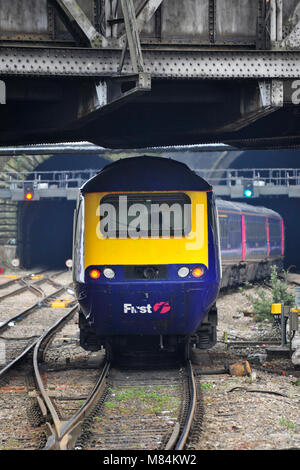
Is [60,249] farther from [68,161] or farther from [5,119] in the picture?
[5,119]

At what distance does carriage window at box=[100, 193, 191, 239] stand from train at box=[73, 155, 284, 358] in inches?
0.6

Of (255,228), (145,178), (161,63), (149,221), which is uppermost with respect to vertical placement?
(161,63)

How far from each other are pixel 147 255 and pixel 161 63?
2.71m

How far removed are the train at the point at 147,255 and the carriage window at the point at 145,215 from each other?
0.05 feet

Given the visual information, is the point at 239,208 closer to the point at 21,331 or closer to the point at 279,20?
the point at 21,331

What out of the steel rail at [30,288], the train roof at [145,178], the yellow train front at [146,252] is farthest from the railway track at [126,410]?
the steel rail at [30,288]

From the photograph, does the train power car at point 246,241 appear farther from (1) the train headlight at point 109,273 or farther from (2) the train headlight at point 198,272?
(1) the train headlight at point 109,273

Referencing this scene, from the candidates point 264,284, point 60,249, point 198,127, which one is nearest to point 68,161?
point 60,249

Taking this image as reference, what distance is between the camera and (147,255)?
Result: 11188 mm

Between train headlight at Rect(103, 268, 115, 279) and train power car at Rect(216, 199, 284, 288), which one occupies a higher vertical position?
train headlight at Rect(103, 268, 115, 279)

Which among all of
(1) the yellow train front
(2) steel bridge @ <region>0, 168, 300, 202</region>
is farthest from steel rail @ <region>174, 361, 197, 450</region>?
(2) steel bridge @ <region>0, 168, 300, 202</region>

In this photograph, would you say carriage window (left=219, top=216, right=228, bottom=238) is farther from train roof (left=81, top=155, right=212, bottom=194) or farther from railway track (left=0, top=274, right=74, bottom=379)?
train roof (left=81, top=155, right=212, bottom=194)

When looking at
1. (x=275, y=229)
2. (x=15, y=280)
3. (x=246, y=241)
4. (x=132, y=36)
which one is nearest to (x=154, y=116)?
(x=132, y=36)

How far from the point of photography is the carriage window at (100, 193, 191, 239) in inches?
446
